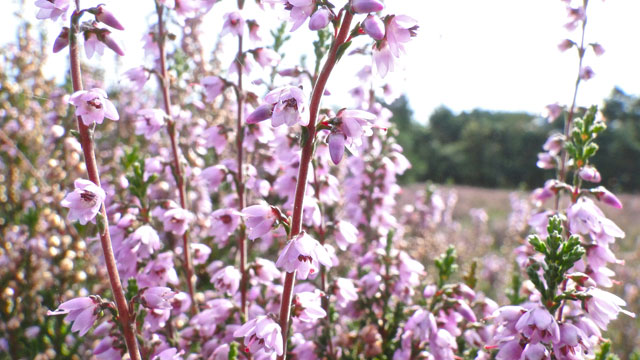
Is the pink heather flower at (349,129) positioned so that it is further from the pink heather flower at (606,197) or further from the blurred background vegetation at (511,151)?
the blurred background vegetation at (511,151)

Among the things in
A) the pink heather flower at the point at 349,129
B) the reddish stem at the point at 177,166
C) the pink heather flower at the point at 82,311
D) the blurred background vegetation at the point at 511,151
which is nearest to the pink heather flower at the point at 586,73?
the pink heather flower at the point at 349,129

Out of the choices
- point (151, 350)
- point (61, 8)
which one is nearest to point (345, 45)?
point (61, 8)

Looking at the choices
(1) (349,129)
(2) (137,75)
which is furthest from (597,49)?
(2) (137,75)

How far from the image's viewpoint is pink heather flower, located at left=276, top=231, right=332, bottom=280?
136cm

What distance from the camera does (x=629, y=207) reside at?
21.6 m

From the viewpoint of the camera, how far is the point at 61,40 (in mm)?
1514

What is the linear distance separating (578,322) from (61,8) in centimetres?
200

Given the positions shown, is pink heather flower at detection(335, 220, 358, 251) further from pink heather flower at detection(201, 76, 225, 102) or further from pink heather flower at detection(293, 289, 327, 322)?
pink heather flower at detection(201, 76, 225, 102)

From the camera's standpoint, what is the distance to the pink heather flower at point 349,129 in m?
1.32

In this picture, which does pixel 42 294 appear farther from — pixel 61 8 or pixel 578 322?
pixel 578 322

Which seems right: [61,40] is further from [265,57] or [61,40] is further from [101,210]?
[265,57]

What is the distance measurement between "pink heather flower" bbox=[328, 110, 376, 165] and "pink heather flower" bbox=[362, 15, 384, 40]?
0.74ft

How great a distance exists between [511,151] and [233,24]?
4643 centimetres

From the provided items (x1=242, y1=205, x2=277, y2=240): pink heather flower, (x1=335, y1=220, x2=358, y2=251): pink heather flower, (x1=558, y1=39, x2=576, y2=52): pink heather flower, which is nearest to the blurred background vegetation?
(x1=558, y1=39, x2=576, y2=52): pink heather flower
